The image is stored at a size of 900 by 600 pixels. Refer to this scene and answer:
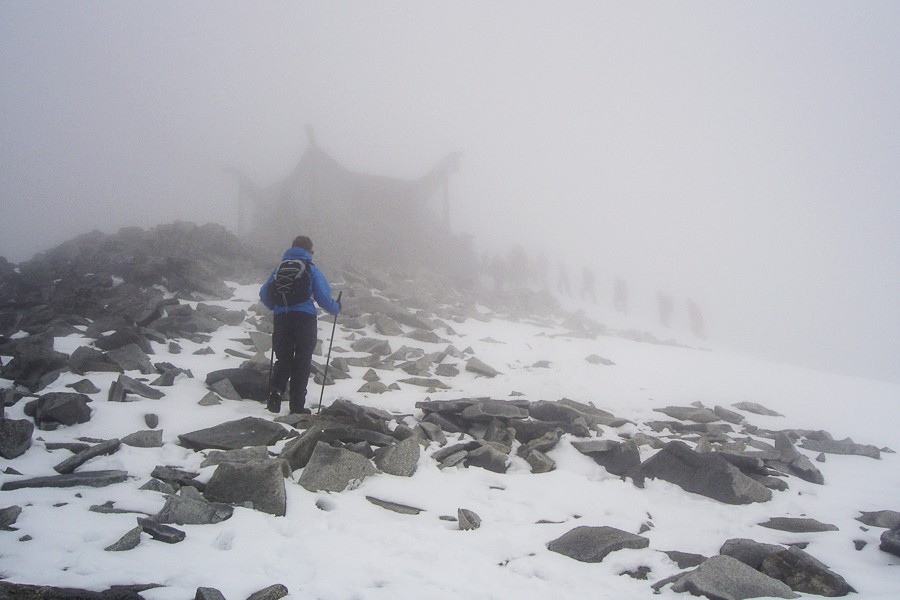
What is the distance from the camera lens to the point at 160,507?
4246 mm

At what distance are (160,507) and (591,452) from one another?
5409 mm

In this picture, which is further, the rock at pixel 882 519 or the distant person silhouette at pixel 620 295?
the distant person silhouette at pixel 620 295

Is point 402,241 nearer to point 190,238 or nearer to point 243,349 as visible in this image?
point 190,238

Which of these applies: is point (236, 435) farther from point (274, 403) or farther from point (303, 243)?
point (303, 243)

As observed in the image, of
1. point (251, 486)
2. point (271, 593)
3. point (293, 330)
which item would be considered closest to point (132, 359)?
point (293, 330)

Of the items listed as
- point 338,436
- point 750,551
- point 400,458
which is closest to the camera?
point 750,551

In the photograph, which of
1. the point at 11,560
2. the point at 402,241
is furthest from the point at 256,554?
the point at 402,241

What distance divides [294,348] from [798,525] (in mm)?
7118

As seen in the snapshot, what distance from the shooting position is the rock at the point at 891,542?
432cm

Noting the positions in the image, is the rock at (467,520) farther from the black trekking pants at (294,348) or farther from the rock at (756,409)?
the rock at (756,409)

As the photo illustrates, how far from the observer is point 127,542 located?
11.6 feet

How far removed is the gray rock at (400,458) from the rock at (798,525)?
4079 millimetres

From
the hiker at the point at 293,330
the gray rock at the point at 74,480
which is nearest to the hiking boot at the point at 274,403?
the hiker at the point at 293,330

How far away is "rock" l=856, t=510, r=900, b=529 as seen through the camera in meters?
5.05
